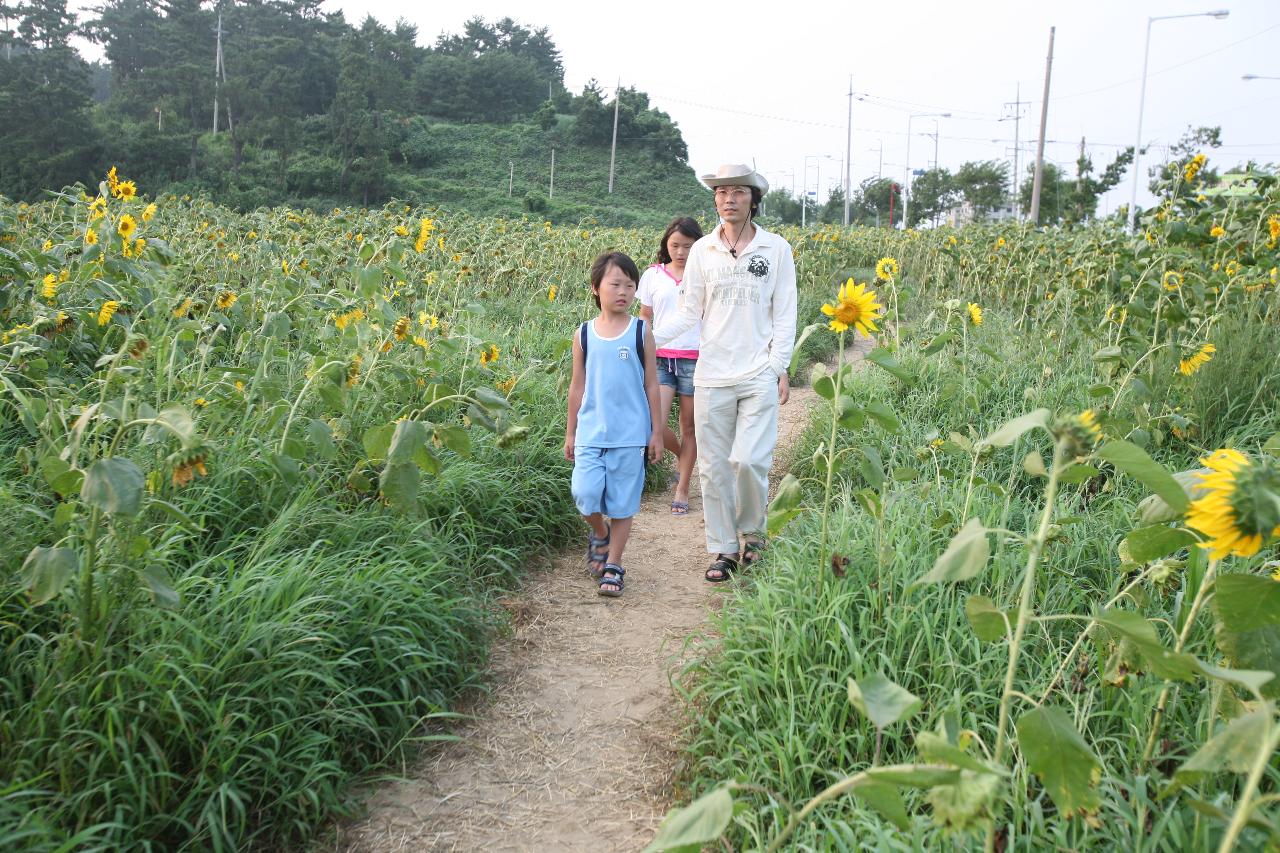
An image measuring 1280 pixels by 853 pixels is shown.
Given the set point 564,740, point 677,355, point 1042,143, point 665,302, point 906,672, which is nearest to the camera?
point 906,672

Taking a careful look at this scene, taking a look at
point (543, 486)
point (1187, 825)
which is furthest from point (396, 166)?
point (1187, 825)

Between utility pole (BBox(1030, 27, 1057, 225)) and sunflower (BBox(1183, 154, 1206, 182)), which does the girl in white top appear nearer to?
sunflower (BBox(1183, 154, 1206, 182))

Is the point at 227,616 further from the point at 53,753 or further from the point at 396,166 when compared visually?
the point at 396,166

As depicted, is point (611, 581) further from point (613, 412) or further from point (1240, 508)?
point (1240, 508)

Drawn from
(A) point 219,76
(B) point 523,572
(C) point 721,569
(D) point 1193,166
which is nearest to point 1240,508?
(C) point 721,569

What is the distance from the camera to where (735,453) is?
371 centimetres

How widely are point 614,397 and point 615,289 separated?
44 centimetres

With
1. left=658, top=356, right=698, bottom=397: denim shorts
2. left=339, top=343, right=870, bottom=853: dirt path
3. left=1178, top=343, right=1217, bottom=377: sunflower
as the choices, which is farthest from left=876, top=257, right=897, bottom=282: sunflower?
left=339, top=343, right=870, bottom=853: dirt path

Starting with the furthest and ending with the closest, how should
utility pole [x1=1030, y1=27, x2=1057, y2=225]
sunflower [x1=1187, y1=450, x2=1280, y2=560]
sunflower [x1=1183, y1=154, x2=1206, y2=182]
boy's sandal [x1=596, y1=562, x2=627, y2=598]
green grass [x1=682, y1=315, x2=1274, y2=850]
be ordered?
utility pole [x1=1030, y1=27, x2=1057, y2=225], sunflower [x1=1183, y1=154, x2=1206, y2=182], boy's sandal [x1=596, y1=562, x2=627, y2=598], green grass [x1=682, y1=315, x2=1274, y2=850], sunflower [x1=1187, y1=450, x2=1280, y2=560]

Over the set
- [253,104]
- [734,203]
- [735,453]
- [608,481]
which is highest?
[253,104]

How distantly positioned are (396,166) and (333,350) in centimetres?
4253

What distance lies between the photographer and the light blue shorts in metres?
3.67

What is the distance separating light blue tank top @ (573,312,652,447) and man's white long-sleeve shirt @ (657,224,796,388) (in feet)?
0.97

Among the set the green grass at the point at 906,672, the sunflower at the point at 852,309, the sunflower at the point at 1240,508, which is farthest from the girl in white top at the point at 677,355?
the sunflower at the point at 1240,508
